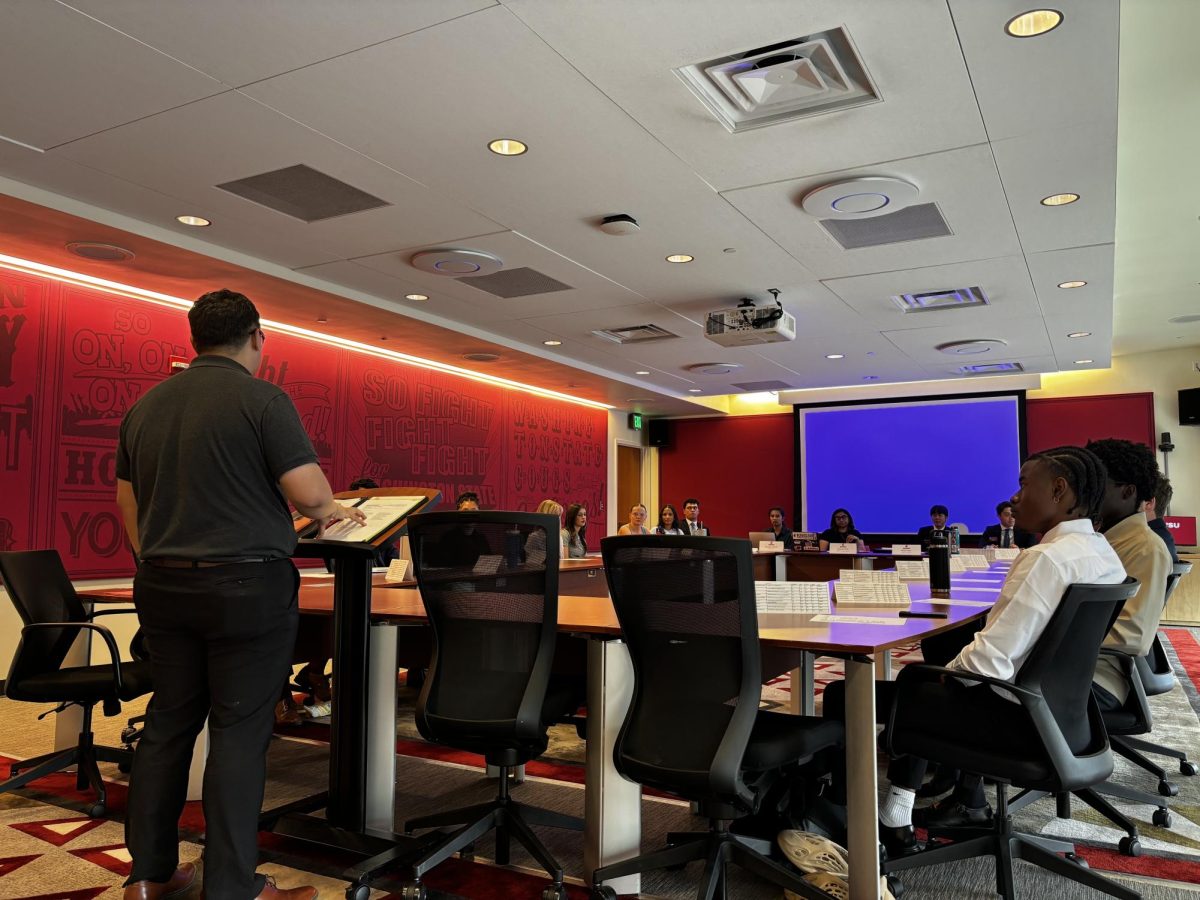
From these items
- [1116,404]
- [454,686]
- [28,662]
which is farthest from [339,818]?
[1116,404]

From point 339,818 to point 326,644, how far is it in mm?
778

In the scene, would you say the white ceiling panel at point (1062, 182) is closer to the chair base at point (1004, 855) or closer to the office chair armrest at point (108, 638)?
the chair base at point (1004, 855)

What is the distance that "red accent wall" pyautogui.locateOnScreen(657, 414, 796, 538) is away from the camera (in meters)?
13.6

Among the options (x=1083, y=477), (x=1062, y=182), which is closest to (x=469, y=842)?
Answer: (x=1083, y=477)

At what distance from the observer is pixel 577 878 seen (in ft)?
9.10

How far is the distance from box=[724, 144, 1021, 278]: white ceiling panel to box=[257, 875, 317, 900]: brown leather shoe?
3.89 meters

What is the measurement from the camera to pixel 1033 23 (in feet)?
10.5

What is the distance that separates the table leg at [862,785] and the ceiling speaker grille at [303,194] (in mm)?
3716

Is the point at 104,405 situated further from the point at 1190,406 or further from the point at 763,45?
the point at 1190,406

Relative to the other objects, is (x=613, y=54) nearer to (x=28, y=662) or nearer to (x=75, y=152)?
(x=75, y=152)

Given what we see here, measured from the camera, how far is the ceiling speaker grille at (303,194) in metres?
4.58

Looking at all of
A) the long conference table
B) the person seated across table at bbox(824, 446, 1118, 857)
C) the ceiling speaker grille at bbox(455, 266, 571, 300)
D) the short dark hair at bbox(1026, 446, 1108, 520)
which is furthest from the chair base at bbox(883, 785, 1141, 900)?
the ceiling speaker grille at bbox(455, 266, 571, 300)

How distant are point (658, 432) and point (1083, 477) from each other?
11838 millimetres

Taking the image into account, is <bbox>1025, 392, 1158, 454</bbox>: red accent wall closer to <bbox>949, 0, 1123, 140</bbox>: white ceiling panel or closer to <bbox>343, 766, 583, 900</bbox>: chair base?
<bbox>949, 0, 1123, 140</bbox>: white ceiling panel
